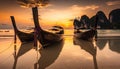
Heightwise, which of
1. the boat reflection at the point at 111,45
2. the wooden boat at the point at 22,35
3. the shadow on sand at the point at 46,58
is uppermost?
the wooden boat at the point at 22,35

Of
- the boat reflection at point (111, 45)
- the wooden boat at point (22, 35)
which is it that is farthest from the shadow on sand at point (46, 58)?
the wooden boat at point (22, 35)

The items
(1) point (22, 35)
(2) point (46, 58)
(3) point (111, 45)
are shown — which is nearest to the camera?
(2) point (46, 58)

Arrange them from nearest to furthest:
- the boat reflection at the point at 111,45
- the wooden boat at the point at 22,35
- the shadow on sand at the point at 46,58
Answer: the shadow on sand at the point at 46,58, the boat reflection at the point at 111,45, the wooden boat at the point at 22,35

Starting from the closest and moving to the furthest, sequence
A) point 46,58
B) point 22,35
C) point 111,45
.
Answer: point 46,58 → point 111,45 → point 22,35

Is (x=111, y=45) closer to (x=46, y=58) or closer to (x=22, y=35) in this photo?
(x=46, y=58)

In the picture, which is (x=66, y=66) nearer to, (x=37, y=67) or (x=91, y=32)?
(x=37, y=67)

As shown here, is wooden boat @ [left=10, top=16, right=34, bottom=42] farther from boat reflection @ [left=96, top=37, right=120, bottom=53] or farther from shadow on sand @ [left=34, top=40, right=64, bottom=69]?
boat reflection @ [left=96, top=37, right=120, bottom=53]

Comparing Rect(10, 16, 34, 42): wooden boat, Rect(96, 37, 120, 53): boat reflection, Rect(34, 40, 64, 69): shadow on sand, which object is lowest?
Rect(96, 37, 120, 53): boat reflection

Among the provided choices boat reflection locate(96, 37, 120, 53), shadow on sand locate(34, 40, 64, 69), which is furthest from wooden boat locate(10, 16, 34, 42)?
boat reflection locate(96, 37, 120, 53)

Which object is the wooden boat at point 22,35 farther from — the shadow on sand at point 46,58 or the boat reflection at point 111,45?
the boat reflection at point 111,45

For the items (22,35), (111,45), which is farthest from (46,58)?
(22,35)

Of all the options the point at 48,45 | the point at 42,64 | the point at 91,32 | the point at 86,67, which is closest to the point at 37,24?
the point at 48,45

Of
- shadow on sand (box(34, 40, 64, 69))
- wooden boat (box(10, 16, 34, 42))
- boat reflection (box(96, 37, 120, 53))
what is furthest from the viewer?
wooden boat (box(10, 16, 34, 42))

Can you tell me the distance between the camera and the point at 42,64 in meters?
5.98
